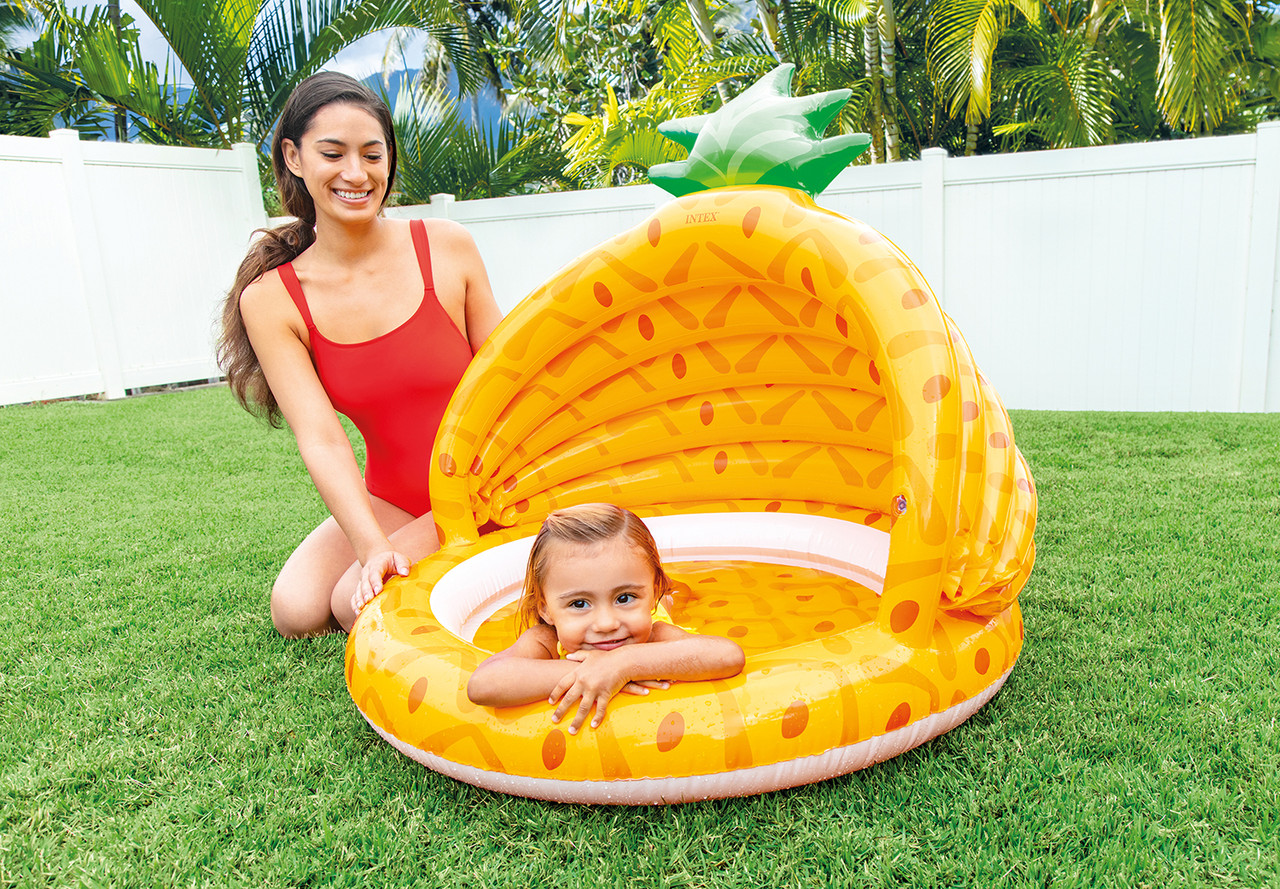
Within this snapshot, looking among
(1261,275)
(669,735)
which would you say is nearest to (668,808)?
(669,735)

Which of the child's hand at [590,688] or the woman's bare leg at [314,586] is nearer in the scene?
the child's hand at [590,688]

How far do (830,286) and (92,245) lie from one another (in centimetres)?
702

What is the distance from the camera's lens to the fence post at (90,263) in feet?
22.8

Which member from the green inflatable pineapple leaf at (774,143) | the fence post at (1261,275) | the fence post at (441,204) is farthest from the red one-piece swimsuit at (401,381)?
the fence post at (441,204)

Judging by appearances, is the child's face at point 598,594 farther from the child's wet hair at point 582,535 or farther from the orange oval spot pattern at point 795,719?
the orange oval spot pattern at point 795,719

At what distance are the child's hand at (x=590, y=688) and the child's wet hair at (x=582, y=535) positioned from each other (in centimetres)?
24

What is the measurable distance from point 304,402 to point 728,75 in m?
6.34

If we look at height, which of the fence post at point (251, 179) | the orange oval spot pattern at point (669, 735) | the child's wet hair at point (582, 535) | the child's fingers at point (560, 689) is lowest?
the orange oval spot pattern at point (669, 735)

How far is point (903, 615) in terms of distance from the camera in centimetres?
166

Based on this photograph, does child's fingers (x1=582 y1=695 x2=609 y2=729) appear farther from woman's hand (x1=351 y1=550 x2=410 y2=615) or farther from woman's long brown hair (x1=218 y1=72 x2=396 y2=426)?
woman's long brown hair (x1=218 y1=72 x2=396 y2=426)

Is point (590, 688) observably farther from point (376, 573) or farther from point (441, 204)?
point (441, 204)

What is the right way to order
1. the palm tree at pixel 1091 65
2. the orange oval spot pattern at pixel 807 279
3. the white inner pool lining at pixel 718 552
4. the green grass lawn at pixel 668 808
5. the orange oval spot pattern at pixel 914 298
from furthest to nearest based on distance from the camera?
the palm tree at pixel 1091 65 → the white inner pool lining at pixel 718 552 → the orange oval spot pattern at pixel 807 279 → the orange oval spot pattern at pixel 914 298 → the green grass lawn at pixel 668 808

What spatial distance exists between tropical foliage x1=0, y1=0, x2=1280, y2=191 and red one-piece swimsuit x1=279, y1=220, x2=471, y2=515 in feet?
15.4

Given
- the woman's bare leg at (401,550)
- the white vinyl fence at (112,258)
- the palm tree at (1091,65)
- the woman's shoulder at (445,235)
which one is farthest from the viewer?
the white vinyl fence at (112,258)
